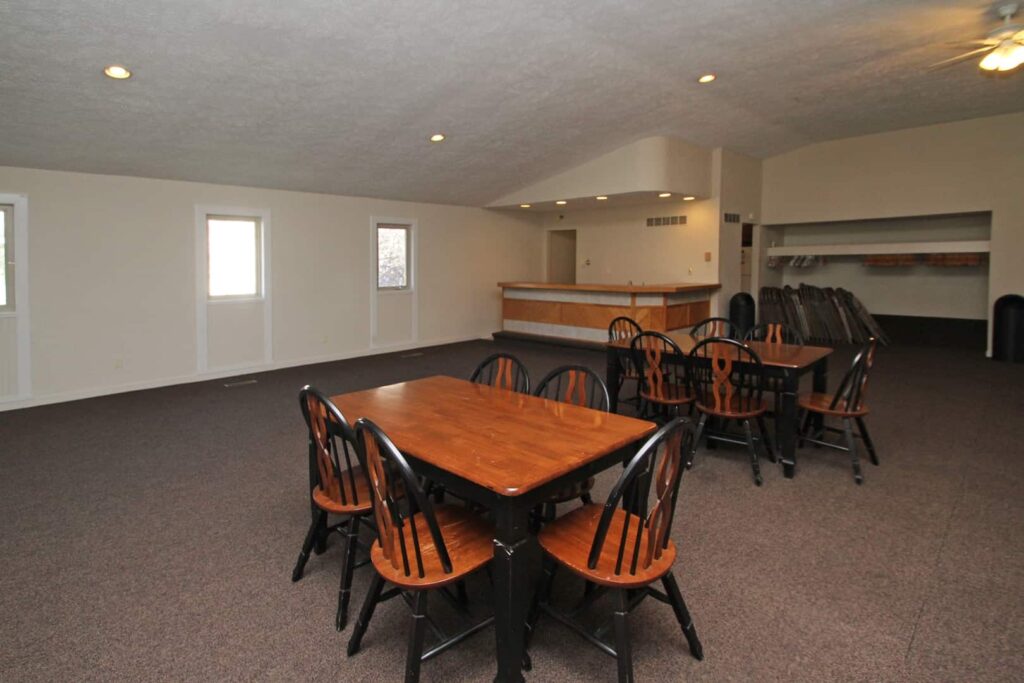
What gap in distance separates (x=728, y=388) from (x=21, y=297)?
248 inches

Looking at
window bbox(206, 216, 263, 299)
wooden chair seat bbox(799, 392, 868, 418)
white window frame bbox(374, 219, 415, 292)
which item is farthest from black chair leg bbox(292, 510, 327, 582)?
white window frame bbox(374, 219, 415, 292)

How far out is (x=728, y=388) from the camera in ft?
12.3

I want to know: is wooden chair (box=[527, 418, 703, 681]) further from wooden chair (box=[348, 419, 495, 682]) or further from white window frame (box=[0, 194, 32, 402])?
white window frame (box=[0, 194, 32, 402])

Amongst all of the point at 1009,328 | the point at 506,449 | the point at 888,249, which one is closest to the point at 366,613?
the point at 506,449

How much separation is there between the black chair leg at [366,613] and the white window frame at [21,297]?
534cm

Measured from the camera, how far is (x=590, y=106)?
6.23 meters

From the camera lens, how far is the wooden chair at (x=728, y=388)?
362 cm

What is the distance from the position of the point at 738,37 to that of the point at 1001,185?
217 inches

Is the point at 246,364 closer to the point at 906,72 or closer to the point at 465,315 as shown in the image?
the point at 465,315

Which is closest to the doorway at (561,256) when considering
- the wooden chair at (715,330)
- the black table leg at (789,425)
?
the wooden chair at (715,330)

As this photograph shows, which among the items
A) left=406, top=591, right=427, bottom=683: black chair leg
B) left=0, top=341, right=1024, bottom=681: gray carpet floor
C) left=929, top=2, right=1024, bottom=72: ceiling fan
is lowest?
left=0, top=341, right=1024, bottom=681: gray carpet floor

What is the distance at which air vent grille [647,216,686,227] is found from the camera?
9.02 m

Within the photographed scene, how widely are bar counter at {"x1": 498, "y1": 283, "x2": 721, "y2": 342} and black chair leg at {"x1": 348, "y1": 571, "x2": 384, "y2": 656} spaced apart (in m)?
6.45

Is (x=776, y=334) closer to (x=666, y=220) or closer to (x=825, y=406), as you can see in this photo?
(x=825, y=406)
